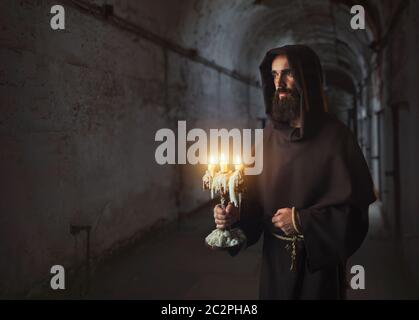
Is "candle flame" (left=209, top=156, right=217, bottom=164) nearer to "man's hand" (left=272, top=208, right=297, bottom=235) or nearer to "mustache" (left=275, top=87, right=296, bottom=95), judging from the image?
"man's hand" (left=272, top=208, right=297, bottom=235)

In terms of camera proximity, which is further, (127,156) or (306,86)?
(127,156)

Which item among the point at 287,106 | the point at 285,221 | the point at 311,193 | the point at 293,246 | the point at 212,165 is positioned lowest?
the point at 293,246

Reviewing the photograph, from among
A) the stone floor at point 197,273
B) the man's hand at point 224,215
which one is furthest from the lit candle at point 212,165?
the stone floor at point 197,273

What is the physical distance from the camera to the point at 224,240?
277cm

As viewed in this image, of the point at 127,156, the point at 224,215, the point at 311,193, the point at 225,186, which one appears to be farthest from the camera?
the point at 127,156

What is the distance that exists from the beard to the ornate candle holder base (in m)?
0.77

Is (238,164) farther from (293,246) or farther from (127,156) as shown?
(127,156)

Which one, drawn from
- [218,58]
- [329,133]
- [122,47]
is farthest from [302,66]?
[218,58]

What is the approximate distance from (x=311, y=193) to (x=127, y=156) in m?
4.88

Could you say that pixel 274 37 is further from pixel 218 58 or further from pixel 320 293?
pixel 320 293

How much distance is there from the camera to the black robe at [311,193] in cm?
275

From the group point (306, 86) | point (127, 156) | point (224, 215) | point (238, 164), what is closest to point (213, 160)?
point (238, 164)

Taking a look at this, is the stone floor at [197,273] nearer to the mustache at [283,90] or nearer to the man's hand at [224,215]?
the man's hand at [224,215]

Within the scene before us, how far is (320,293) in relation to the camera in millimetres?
2906
